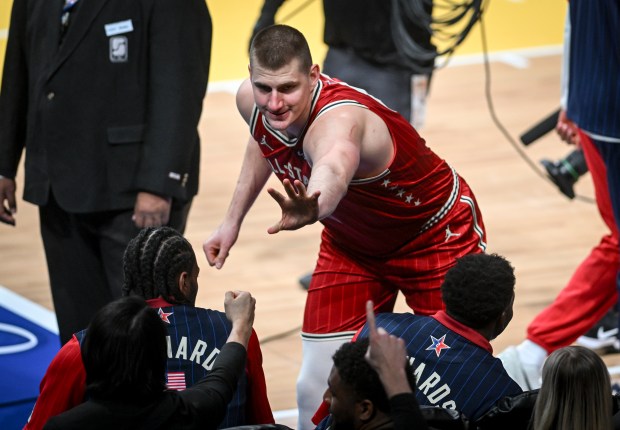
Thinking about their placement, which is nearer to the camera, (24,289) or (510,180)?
(24,289)

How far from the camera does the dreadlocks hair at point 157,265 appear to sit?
3.62 m

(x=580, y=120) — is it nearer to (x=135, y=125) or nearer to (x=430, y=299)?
(x=430, y=299)

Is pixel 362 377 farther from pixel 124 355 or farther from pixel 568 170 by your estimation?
pixel 568 170

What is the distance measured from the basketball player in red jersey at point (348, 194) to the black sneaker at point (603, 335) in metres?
1.58

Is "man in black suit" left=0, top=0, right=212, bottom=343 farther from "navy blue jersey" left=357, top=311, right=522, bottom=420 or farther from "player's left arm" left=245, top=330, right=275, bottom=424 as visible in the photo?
"navy blue jersey" left=357, top=311, right=522, bottom=420

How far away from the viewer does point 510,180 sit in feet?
27.4

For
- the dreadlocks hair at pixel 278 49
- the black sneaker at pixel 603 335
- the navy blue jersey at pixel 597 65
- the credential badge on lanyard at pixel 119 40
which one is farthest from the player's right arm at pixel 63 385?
the black sneaker at pixel 603 335

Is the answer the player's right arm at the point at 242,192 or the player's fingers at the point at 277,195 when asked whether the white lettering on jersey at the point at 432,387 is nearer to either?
the player's fingers at the point at 277,195

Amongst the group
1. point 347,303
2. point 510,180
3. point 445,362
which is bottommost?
point 510,180

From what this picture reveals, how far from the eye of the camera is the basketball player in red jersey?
3.89m

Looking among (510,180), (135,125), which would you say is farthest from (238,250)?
(135,125)

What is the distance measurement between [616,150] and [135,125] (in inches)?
72.7

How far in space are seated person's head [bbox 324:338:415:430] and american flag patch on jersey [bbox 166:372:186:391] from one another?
0.64 metres

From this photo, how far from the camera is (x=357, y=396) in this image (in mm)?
2957
